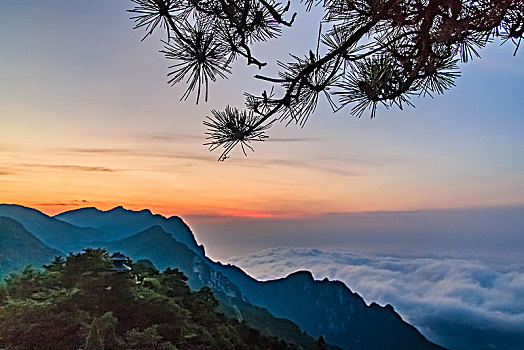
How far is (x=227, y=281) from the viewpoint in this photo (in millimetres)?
4867

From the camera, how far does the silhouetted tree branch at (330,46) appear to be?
1.13 metres

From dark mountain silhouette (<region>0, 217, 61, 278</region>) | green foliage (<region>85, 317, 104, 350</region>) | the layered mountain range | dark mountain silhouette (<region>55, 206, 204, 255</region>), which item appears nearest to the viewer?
green foliage (<region>85, 317, 104, 350</region>)

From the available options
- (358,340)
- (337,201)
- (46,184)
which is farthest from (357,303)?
(46,184)

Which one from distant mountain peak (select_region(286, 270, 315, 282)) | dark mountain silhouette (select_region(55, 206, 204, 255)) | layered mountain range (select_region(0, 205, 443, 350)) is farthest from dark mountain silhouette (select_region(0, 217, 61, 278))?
distant mountain peak (select_region(286, 270, 315, 282))

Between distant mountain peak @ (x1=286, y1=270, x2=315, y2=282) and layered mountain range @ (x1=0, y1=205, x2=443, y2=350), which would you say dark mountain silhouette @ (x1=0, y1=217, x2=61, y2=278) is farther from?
distant mountain peak @ (x1=286, y1=270, x2=315, y2=282)

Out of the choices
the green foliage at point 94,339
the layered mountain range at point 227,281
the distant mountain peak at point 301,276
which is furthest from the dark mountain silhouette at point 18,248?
the distant mountain peak at point 301,276

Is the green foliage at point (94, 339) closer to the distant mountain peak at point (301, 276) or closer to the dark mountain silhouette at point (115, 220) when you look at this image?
the dark mountain silhouette at point (115, 220)

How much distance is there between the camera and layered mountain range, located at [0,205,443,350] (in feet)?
11.9

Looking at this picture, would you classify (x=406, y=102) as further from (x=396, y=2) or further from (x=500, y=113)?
(x=500, y=113)

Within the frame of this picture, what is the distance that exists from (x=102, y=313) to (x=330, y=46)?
2029 millimetres

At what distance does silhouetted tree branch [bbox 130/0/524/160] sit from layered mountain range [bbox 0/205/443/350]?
263cm

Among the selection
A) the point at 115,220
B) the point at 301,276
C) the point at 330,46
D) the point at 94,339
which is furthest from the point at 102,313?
the point at 301,276

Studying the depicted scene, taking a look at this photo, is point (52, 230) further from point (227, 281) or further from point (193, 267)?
point (227, 281)

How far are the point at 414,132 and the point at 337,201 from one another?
0.79 m
